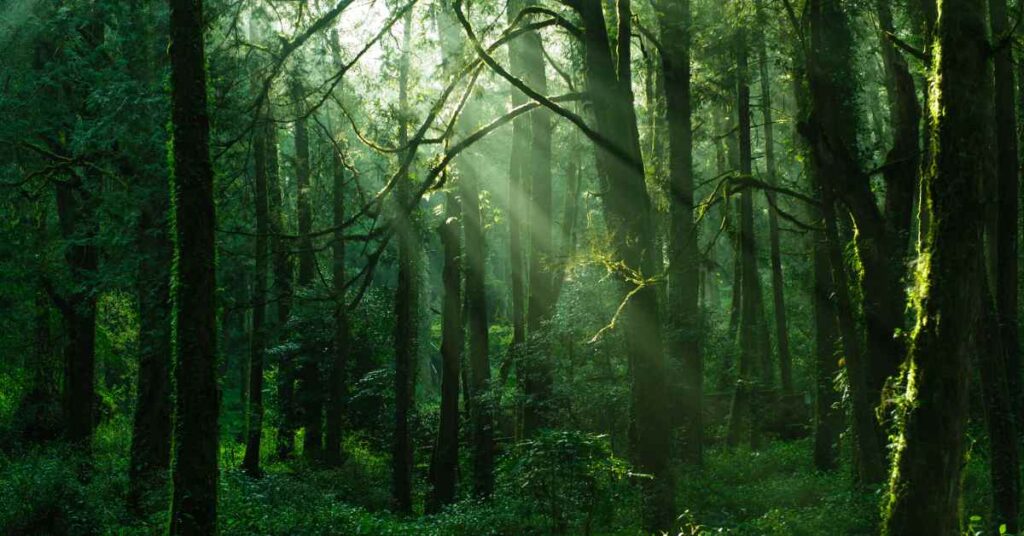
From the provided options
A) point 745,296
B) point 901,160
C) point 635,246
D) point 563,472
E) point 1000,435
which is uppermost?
point 901,160

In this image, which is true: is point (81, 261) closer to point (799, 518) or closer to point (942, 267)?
point (799, 518)

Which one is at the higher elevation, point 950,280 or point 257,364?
point 950,280

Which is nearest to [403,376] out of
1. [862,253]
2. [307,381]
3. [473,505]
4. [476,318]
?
[476,318]

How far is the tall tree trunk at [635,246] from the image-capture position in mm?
10703

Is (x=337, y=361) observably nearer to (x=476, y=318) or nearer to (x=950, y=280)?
(x=476, y=318)

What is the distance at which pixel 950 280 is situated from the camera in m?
6.97

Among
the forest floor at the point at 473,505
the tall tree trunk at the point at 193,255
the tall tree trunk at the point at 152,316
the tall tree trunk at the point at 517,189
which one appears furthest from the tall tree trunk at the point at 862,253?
the tall tree trunk at the point at 152,316

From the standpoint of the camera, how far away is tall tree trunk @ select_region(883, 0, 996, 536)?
6965mm

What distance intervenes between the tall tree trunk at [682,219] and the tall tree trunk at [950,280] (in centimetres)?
992

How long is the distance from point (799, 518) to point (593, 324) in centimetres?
793

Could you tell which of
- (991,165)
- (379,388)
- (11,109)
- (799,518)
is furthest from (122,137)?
(991,165)

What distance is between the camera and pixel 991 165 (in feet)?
23.2

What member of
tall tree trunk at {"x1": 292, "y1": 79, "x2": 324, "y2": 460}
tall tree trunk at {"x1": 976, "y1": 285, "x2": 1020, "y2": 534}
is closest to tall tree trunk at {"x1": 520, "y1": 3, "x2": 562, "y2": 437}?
tall tree trunk at {"x1": 292, "y1": 79, "x2": 324, "y2": 460}

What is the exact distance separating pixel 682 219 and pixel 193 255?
10.6m
